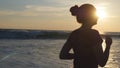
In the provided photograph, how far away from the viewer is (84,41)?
355 cm

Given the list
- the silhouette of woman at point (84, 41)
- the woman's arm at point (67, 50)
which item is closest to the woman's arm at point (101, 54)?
the silhouette of woman at point (84, 41)

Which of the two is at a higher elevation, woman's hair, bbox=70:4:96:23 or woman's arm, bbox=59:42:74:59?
woman's hair, bbox=70:4:96:23

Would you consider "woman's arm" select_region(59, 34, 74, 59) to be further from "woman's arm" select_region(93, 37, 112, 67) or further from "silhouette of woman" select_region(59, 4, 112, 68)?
"woman's arm" select_region(93, 37, 112, 67)

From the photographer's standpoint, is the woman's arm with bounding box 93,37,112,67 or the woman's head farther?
the woman's head

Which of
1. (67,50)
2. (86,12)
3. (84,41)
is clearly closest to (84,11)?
(86,12)

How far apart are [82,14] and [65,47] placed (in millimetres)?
400

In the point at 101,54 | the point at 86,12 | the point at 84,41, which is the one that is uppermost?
the point at 86,12

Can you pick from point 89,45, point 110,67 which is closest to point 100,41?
point 89,45

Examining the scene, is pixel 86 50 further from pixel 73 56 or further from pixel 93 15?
pixel 93 15

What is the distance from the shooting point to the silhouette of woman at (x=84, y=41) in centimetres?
353

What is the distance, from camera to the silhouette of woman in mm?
3529

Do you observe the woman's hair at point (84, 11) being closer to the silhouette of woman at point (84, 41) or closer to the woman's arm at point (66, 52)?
the silhouette of woman at point (84, 41)

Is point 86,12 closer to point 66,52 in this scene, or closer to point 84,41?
point 84,41

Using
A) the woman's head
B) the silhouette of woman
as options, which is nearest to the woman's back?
the silhouette of woman
